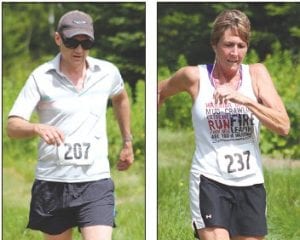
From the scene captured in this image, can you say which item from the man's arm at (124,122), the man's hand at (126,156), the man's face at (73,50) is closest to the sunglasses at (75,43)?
the man's face at (73,50)

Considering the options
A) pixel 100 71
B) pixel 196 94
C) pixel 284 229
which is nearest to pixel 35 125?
pixel 100 71

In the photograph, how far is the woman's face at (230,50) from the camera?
11.8 ft

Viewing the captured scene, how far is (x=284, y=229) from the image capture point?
4.18m

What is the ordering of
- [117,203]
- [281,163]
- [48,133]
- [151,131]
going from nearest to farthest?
[48,133] < [151,131] < [117,203] < [281,163]

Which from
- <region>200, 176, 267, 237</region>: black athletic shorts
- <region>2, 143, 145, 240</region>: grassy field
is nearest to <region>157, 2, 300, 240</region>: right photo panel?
<region>200, 176, 267, 237</region>: black athletic shorts

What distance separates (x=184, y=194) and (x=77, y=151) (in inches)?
30.0

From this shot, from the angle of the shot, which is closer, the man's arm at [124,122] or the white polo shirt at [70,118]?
the white polo shirt at [70,118]

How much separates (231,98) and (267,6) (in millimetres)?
992

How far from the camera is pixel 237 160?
11.9ft

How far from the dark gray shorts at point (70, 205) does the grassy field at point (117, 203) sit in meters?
0.46

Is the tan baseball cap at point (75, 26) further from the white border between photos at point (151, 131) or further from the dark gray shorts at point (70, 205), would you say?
the dark gray shorts at point (70, 205)

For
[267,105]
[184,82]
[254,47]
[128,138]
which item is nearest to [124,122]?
[128,138]

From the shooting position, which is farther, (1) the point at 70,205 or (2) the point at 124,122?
(2) the point at 124,122

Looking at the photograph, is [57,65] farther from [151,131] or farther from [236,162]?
[236,162]
